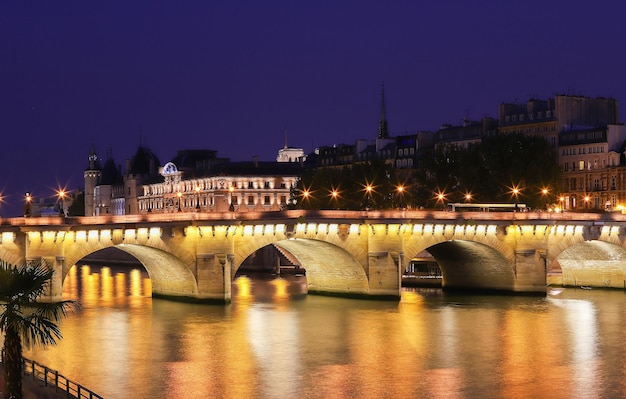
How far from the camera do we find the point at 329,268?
65.5 meters

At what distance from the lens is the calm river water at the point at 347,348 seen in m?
37.1

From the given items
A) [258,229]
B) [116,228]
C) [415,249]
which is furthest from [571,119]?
[116,228]

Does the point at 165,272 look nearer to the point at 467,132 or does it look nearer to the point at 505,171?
the point at 505,171

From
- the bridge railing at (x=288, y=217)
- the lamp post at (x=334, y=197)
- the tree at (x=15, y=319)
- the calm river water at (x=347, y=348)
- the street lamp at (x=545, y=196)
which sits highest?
the lamp post at (x=334, y=197)

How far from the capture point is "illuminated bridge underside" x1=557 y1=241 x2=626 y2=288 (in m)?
70.6

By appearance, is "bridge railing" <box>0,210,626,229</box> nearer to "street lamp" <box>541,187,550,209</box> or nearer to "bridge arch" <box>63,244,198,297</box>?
"bridge arch" <box>63,244,198,297</box>

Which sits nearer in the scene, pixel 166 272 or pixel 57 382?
pixel 57 382

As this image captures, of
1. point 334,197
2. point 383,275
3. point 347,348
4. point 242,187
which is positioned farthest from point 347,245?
point 242,187

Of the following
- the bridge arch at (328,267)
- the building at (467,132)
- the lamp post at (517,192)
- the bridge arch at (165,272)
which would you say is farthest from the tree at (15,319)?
the building at (467,132)

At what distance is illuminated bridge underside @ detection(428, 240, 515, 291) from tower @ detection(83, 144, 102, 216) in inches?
3888

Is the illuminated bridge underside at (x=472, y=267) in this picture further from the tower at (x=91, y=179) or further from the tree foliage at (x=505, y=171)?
the tower at (x=91, y=179)

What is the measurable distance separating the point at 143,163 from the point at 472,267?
89.0 meters

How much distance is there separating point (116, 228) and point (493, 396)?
24208mm

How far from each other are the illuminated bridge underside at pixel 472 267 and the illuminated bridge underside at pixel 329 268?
21.8 feet
